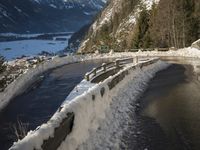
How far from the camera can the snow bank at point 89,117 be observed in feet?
33.9

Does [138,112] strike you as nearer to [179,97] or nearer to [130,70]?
[179,97]

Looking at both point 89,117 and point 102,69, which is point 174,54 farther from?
point 89,117

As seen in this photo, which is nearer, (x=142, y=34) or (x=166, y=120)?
(x=166, y=120)

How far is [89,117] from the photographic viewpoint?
1478 centimetres

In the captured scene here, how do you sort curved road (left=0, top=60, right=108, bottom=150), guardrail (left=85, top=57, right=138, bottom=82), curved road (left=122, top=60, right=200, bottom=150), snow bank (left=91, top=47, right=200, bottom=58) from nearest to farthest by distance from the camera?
curved road (left=122, top=60, right=200, bottom=150) → curved road (left=0, top=60, right=108, bottom=150) → guardrail (left=85, top=57, right=138, bottom=82) → snow bank (left=91, top=47, right=200, bottom=58)

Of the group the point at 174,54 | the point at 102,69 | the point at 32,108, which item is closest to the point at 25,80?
the point at 102,69

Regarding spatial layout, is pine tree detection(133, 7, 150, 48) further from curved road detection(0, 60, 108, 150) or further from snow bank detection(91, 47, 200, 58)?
curved road detection(0, 60, 108, 150)

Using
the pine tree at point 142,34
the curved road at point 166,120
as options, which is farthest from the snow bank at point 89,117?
the pine tree at point 142,34

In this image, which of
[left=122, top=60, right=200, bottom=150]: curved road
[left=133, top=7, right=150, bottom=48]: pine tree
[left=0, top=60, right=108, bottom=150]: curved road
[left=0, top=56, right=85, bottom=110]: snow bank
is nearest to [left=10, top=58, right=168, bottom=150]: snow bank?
[left=122, top=60, right=200, bottom=150]: curved road

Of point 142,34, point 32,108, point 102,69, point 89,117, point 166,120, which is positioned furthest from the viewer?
point 142,34

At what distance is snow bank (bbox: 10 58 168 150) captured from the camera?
10328mm

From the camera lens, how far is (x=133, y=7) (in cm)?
19538

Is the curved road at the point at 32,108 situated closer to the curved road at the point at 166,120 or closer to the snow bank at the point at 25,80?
the snow bank at the point at 25,80

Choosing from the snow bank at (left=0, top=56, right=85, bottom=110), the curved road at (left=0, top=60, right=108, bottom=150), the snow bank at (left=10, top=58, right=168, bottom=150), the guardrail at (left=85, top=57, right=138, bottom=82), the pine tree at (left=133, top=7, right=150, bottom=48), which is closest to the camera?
the snow bank at (left=10, top=58, right=168, bottom=150)
